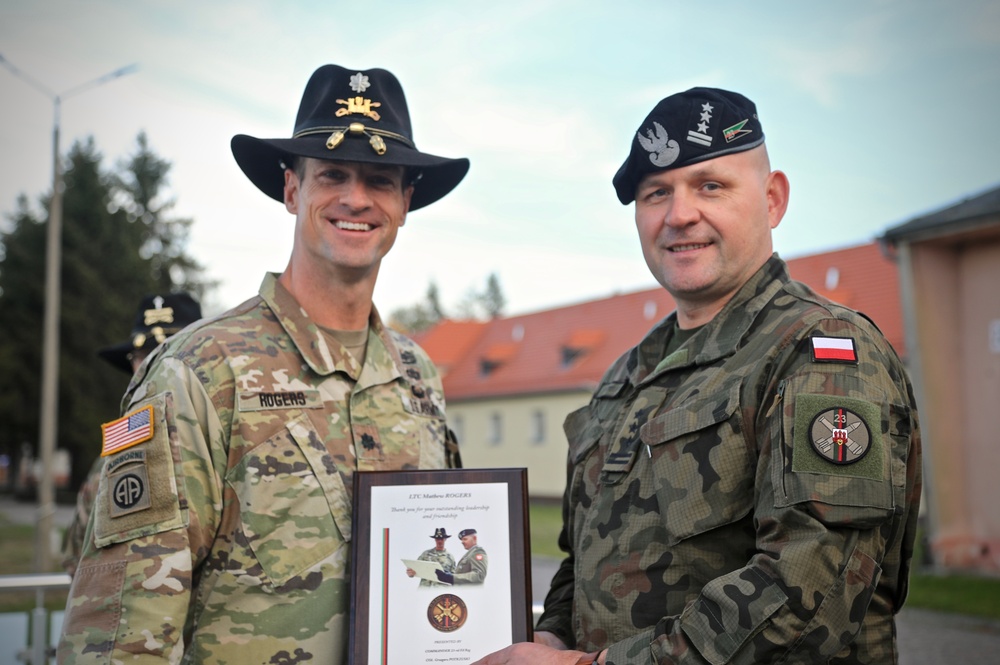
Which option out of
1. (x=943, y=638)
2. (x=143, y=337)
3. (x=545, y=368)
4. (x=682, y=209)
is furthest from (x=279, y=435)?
(x=545, y=368)

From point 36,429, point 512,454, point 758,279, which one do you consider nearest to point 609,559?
point 758,279

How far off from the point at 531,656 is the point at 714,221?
4.69 ft

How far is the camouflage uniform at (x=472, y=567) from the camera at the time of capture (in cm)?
287

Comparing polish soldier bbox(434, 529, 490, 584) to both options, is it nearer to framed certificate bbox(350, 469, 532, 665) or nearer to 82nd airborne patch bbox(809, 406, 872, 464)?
framed certificate bbox(350, 469, 532, 665)

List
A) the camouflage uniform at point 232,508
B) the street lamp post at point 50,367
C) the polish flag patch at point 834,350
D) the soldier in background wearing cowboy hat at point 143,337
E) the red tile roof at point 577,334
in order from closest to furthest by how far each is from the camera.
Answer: the polish flag patch at point 834,350 → the camouflage uniform at point 232,508 → the soldier in background wearing cowboy hat at point 143,337 → the street lamp post at point 50,367 → the red tile roof at point 577,334

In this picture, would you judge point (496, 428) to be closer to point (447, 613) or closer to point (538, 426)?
point (538, 426)

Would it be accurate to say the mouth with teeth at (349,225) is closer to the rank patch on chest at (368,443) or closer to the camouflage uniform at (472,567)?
the rank patch on chest at (368,443)

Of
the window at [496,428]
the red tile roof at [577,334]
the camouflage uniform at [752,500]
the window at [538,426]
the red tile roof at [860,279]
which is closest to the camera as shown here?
the camouflage uniform at [752,500]

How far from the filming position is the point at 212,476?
2854 millimetres

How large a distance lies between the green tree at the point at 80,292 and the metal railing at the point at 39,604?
30.1 metres

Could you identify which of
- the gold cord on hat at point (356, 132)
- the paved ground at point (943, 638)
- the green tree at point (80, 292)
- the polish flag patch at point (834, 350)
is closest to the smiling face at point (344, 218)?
the gold cord on hat at point (356, 132)

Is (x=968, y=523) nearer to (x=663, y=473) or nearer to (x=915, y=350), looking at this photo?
(x=915, y=350)

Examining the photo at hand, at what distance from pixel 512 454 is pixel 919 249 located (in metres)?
24.3

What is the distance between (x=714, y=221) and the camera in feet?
9.05
